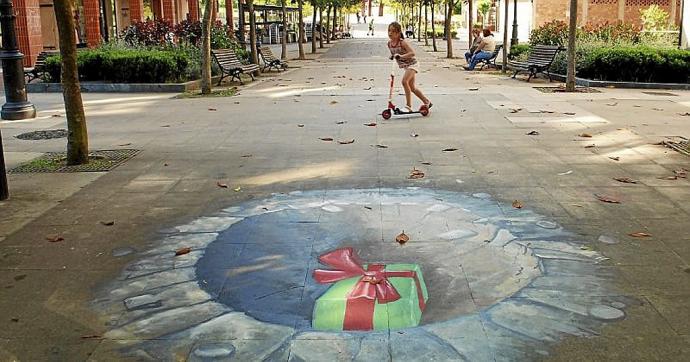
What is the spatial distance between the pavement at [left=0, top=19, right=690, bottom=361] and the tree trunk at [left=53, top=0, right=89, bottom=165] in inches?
24.6

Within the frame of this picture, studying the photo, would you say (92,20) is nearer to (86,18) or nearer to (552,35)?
(86,18)

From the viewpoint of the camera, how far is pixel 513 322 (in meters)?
3.87

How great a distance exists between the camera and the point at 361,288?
4395 millimetres

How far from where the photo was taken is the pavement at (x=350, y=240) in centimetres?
372

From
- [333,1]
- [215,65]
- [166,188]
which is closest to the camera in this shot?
[166,188]

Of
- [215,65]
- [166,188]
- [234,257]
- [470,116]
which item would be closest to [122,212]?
[166,188]

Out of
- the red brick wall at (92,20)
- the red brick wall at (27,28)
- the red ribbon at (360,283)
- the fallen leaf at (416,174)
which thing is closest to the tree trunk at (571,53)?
the fallen leaf at (416,174)

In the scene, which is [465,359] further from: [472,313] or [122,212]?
[122,212]

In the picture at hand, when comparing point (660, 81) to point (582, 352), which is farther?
point (660, 81)

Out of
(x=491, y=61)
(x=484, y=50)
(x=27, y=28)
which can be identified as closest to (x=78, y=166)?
(x=484, y=50)

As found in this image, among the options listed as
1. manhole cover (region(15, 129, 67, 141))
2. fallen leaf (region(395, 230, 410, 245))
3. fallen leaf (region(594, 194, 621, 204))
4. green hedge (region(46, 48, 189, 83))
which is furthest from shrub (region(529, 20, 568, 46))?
fallen leaf (region(395, 230, 410, 245))

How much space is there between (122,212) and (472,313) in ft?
12.0

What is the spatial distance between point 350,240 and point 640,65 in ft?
48.2

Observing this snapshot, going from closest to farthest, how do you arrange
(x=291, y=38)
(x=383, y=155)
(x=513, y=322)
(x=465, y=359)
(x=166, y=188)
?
(x=465, y=359)
(x=513, y=322)
(x=166, y=188)
(x=383, y=155)
(x=291, y=38)
